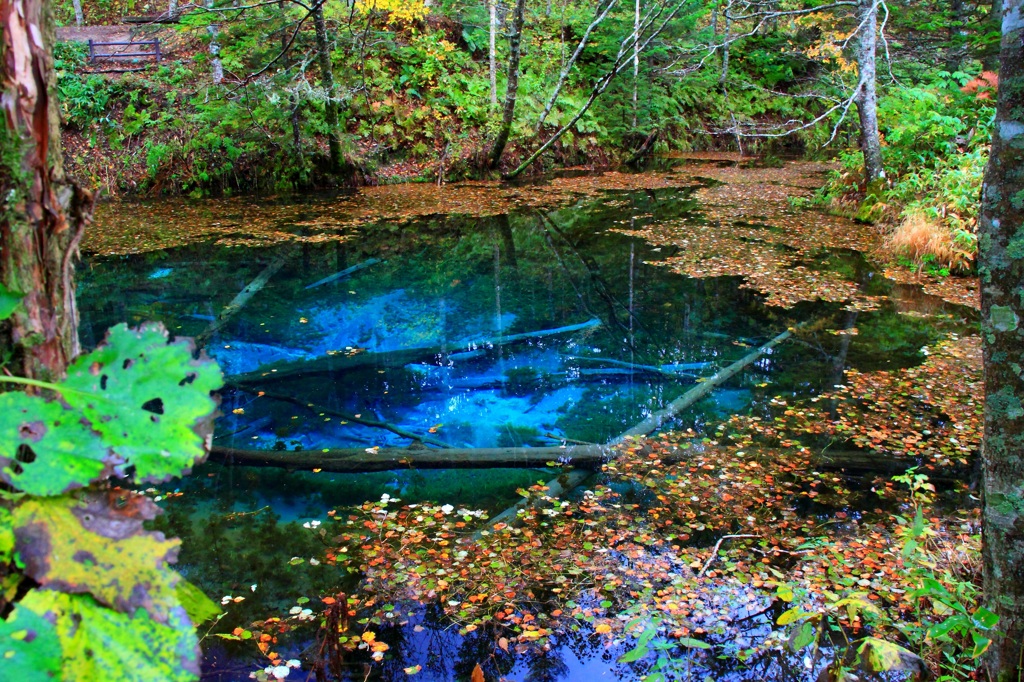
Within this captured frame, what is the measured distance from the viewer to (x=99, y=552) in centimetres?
84

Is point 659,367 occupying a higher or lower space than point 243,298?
lower

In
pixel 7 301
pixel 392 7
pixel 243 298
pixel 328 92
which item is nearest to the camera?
pixel 7 301

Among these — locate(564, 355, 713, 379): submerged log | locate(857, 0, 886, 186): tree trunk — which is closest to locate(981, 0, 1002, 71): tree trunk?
locate(857, 0, 886, 186): tree trunk

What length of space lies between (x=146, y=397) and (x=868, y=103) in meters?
12.6

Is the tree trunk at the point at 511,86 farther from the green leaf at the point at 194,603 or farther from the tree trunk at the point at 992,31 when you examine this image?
the green leaf at the point at 194,603

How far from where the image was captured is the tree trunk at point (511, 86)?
12844 millimetres

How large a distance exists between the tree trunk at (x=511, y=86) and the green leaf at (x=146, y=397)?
512 inches

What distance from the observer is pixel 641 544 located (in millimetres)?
3811

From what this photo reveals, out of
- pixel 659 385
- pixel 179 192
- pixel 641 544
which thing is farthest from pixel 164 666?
pixel 179 192

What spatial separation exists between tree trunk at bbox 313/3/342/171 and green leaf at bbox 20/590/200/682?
496 inches

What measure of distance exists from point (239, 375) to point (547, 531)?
146 inches

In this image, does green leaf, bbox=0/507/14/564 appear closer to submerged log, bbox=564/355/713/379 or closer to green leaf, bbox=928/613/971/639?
green leaf, bbox=928/613/971/639

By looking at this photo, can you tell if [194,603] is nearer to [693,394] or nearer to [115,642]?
[115,642]

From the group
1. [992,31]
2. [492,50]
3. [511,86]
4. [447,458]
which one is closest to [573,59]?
[511,86]
